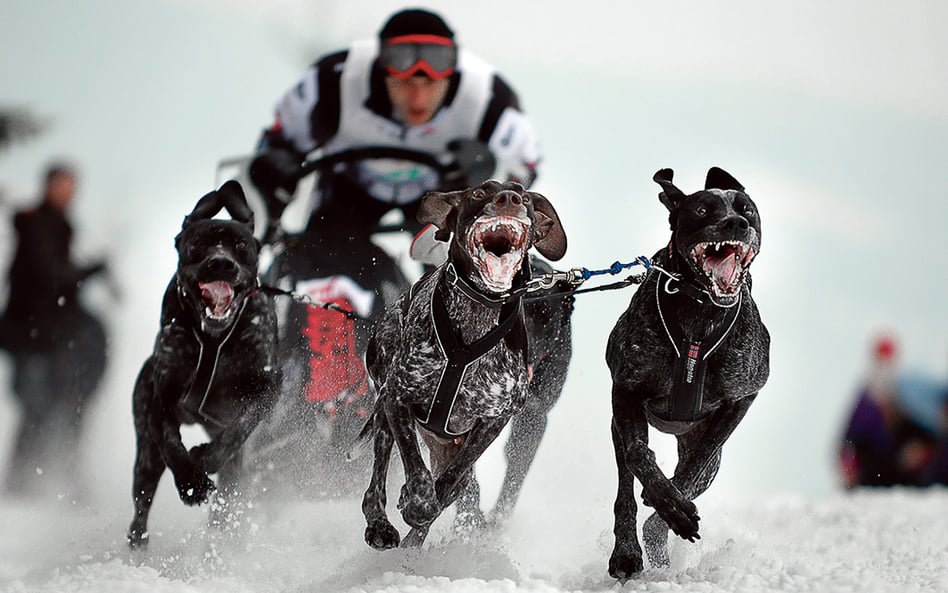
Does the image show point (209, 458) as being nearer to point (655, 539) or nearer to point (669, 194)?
point (655, 539)

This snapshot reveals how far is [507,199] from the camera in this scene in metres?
3.59

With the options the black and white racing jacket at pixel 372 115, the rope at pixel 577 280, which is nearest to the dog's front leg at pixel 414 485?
the rope at pixel 577 280

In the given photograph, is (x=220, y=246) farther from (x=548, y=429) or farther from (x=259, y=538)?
(x=548, y=429)

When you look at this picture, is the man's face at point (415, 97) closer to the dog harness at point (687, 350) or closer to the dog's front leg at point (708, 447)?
the dog harness at point (687, 350)

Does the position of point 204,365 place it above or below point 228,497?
above

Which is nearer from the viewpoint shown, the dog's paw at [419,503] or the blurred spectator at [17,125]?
the dog's paw at [419,503]

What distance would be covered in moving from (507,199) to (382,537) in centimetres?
96

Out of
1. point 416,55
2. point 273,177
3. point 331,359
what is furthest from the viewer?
point 416,55

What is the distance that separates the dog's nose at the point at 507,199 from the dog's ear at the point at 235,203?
1255 mm

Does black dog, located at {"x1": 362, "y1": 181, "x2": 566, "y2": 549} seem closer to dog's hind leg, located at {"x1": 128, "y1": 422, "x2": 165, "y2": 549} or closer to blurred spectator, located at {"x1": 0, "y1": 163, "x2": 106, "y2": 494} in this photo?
dog's hind leg, located at {"x1": 128, "y1": 422, "x2": 165, "y2": 549}

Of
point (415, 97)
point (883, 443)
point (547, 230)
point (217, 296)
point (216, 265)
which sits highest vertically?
point (415, 97)

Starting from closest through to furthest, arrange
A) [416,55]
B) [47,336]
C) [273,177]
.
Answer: [273,177], [416,55], [47,336]

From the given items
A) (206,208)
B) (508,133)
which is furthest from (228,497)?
(508,133)

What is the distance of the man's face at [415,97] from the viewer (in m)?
6.28
